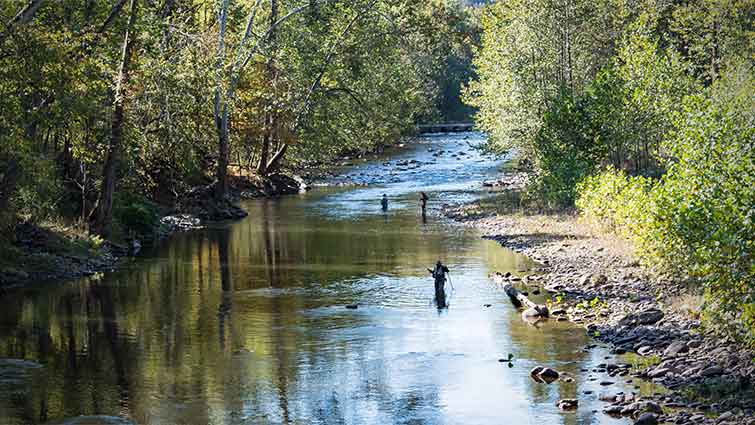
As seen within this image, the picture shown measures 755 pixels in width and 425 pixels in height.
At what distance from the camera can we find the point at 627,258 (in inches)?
1270

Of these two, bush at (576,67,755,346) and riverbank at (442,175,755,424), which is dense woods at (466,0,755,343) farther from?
riverbank at (442,175,755,424)

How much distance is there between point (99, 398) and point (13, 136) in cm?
1113

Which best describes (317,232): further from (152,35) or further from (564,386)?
(564,386)

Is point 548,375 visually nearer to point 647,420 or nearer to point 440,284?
point 647,420

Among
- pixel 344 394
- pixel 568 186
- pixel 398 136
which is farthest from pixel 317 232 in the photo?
pixel 398 136

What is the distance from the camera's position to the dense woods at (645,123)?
69.3ft

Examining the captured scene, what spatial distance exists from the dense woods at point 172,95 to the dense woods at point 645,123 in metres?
8.45

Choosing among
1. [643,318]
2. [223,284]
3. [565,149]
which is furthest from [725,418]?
[565,149]

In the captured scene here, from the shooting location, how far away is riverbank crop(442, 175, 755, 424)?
1850 cm

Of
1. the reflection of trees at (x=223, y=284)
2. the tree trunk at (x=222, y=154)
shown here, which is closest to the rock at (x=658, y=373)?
the reflection of trees at (x=223, y=284)

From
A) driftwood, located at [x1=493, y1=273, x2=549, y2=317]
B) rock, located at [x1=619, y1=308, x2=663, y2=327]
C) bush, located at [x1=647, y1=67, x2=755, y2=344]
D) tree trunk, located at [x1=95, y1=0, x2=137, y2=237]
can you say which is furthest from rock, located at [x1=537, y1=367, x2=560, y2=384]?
tree trunk, located at [x1=95, y1=0, x2=137, y2=237]

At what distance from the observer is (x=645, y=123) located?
46250mm

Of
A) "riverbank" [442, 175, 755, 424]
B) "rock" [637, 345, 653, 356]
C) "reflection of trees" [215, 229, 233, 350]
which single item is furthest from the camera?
"reflection of trees" [215, 229, 233, 350]

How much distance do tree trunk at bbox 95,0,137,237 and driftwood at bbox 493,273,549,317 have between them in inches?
588
